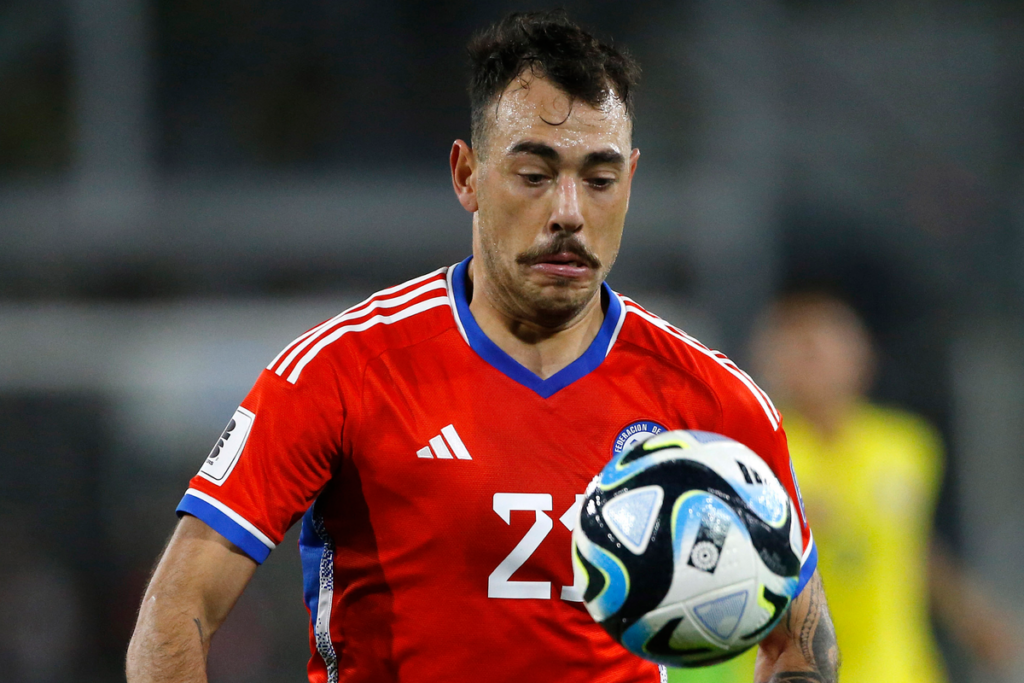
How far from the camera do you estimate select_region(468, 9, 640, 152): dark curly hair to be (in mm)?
2480

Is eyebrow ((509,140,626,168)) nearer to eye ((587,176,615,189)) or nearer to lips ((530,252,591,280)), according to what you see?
eye ((587,176,615,189))

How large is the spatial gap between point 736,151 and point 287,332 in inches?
137

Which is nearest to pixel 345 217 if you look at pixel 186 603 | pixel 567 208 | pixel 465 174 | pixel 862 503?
pixel 862 503

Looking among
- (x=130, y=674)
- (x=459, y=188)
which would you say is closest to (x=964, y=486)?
(x=459, y=188)

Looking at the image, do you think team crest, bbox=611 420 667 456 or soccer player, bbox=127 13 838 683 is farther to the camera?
team crest, bbox=611 420 667 456

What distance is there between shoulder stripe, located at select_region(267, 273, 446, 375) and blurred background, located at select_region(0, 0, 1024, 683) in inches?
204

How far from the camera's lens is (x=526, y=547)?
92.9 inches

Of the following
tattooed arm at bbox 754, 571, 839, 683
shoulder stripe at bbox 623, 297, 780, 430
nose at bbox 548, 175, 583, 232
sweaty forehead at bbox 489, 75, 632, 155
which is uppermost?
sweaty forehead at bbox 489, 75, 632, 155

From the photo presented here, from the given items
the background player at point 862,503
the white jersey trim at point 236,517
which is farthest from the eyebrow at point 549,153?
the background player at point 862,503

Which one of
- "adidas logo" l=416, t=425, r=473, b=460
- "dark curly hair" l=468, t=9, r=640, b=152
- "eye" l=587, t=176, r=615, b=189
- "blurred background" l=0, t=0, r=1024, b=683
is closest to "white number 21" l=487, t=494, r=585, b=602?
"adidas logo" l=416, t=425, r=473, b=460

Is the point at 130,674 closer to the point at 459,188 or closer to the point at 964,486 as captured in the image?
the point at 459,188

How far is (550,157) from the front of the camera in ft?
7.98

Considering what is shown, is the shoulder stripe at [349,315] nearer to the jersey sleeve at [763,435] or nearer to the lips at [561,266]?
the lips at [561,266]

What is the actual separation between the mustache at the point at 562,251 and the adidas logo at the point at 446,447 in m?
0.41
